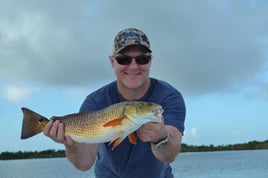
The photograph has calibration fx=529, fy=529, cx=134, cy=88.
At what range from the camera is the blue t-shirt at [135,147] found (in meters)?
6.35

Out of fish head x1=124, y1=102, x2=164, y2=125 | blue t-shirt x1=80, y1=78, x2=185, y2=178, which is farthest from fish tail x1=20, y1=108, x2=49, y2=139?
fish head x1=124, y1=102, x2=164, y2=125

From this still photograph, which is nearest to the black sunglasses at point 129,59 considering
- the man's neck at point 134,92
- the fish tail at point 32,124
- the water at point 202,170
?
the man's neck at point 134,92

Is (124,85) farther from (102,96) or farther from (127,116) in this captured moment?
(127,116)

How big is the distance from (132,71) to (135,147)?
0.99 meters

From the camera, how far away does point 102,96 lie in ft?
21.4

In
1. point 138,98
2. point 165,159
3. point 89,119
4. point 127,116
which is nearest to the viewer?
point 127,116

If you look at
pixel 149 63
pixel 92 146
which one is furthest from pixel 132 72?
pixel 92 146

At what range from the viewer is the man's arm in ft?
18.2

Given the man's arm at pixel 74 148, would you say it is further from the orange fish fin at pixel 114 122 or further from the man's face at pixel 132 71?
the man's face at pixel 132 71

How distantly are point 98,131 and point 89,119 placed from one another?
183 mm

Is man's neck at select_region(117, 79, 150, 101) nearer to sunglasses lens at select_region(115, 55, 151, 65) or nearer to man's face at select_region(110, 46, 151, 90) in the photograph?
man's face at select_region(110, 46, 151, 90)

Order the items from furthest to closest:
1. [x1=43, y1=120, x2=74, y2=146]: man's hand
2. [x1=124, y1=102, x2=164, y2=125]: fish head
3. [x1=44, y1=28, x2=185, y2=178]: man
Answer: [x1=44, y1=28, x2=185, y2=178]: man → [x1=43, y1=120, x2=74, y2=146]: man's hand → [x1=124, y1=102, x2=164, y2=125]: fish head

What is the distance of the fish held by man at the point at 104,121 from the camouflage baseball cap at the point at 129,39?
924 millimetres

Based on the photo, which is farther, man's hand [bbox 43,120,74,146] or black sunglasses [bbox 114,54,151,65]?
black sunglasses [bbox 114,54,151,65]
